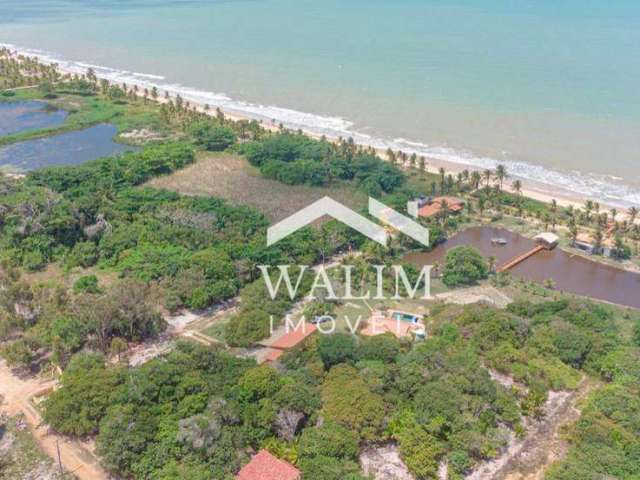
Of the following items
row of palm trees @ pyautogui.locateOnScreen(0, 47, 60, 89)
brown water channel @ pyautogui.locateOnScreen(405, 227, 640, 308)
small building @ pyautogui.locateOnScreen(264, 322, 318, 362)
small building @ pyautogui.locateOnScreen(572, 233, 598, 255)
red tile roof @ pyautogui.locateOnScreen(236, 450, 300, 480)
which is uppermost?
row of palm trees @ pyautogui.locateOnScreen(0, 47, 60, 89)

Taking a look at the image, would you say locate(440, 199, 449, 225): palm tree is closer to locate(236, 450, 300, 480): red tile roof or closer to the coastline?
the coastline

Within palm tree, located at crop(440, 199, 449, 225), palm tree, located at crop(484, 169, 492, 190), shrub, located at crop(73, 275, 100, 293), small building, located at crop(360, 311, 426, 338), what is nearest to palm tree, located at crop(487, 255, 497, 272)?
palm tree, located at crop(440, 199, 449, 225)

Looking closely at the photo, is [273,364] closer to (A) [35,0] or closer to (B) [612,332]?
(B) [612,332]

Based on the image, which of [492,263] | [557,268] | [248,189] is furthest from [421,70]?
[492,263]

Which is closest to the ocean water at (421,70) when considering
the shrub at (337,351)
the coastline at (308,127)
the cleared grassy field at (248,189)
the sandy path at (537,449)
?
the coastline at (308,127)

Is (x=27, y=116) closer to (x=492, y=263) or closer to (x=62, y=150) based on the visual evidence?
(x=62, y=150)

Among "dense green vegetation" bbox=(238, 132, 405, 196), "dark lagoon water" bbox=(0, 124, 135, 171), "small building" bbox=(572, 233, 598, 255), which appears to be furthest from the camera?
"dark lagoon water" bbox=(0, 124, 135, 171)

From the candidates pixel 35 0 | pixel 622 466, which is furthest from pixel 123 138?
pixel 35 0
